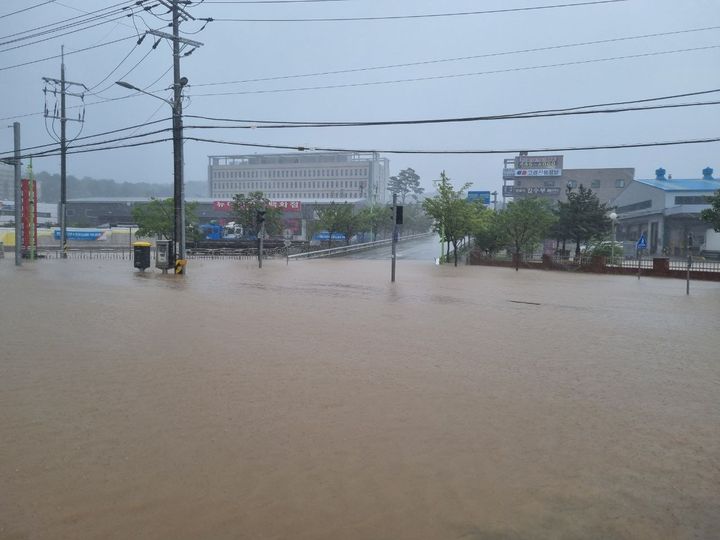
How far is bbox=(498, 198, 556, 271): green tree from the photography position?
41.5 metres

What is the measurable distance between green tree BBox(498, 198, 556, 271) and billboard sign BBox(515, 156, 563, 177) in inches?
2163

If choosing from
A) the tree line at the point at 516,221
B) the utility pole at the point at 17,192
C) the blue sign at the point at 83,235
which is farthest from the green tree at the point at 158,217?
the tree line at the point at 516,221

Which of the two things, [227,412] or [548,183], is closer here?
[227,412]

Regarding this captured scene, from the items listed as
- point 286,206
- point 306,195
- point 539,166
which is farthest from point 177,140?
point 306,195

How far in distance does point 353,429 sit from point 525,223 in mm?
37633

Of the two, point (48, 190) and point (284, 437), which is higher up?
point (48, 190)

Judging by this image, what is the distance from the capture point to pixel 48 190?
17150 centimetres

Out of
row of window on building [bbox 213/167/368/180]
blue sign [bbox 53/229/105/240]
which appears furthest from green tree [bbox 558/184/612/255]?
row of window on building [bbox 213/167/368/180]

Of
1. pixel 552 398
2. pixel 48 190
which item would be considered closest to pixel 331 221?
pixel 552 398

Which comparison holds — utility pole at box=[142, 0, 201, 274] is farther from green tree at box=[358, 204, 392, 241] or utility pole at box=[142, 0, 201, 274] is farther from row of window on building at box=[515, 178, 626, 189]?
row of window on building at box=[515, 178, 626, 189]

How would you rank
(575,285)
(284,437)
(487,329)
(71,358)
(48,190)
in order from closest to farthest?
(284,437) → (71,358) → (487,329) → (575,285) → (48,190)

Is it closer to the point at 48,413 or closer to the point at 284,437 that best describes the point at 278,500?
the point at 284,437

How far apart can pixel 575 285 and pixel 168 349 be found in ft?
63.6

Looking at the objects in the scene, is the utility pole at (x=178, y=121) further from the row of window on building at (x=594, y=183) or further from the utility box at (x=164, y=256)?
the row of window on building at (x=594, y=183)
